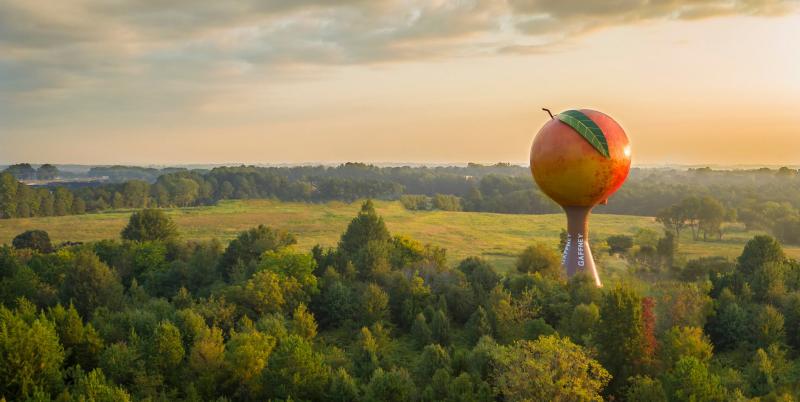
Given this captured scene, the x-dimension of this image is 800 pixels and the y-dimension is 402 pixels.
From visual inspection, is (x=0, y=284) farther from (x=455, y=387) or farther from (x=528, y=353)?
(x=528, y=353)

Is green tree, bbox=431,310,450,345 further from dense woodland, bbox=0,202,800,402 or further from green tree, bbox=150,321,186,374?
green tree, bbox=150,321,186,374

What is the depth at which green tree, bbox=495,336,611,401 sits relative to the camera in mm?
27797

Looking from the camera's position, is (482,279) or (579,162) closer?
(579,162)

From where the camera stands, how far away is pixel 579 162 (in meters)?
42.3

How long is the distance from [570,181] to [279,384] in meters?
25.8

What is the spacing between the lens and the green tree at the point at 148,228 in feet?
255

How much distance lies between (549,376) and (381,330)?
17.5 meters

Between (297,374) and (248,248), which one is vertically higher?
(248,248)

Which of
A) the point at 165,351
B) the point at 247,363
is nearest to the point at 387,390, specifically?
the point at 247,363

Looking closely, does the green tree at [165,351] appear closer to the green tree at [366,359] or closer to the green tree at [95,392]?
the green tree at [95,392]

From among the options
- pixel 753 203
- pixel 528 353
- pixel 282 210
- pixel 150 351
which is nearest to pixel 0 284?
pixel 150 351

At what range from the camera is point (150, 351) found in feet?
116

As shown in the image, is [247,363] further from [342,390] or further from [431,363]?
[431,363]

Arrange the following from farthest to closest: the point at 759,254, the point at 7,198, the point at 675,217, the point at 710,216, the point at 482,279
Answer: the point at 7,198 → the point at 675,217 → the point at 710,216 → the point at 482,279 → the point at 759,254
